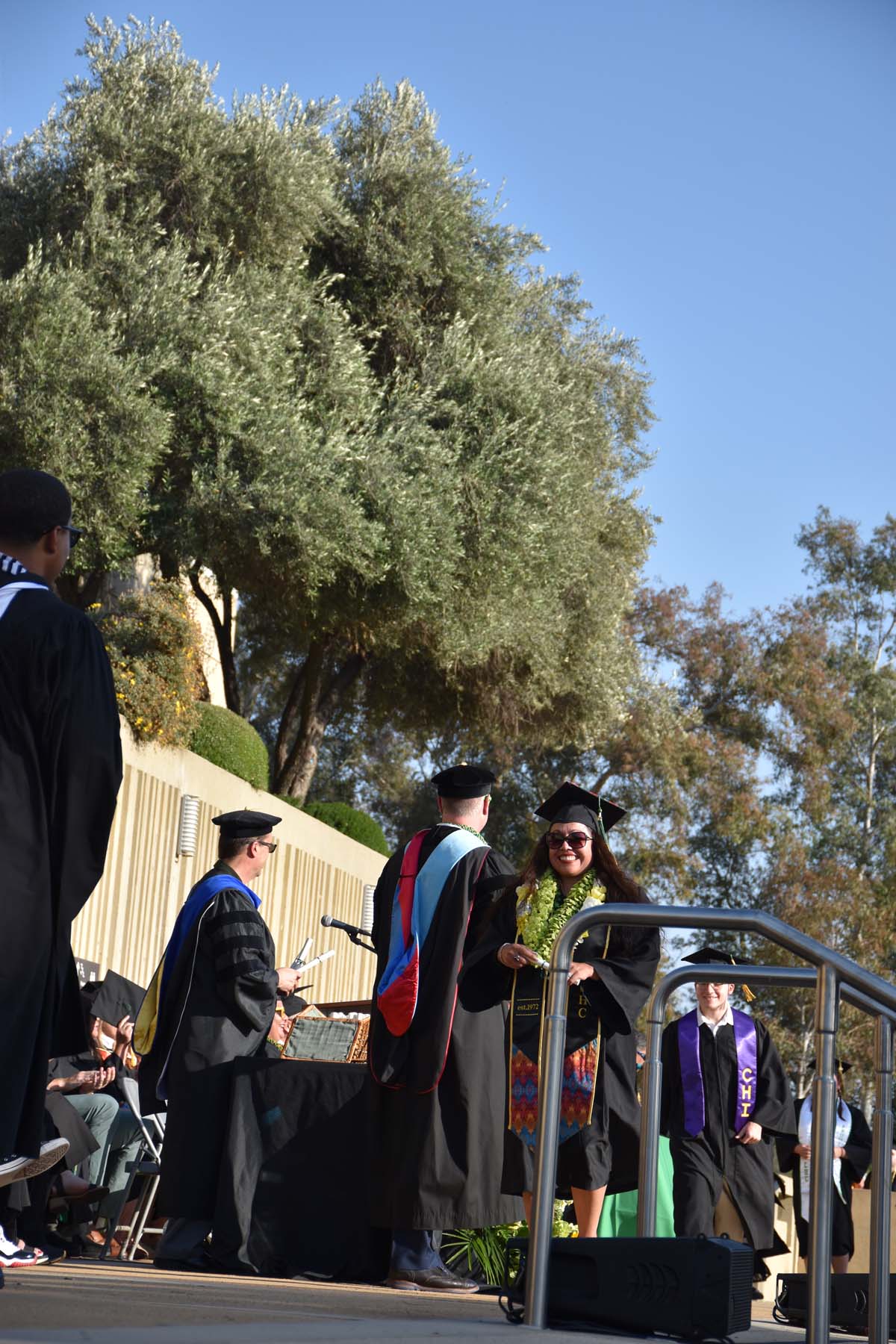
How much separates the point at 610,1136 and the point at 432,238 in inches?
634

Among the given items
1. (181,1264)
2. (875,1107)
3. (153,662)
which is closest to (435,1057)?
(181,1264)

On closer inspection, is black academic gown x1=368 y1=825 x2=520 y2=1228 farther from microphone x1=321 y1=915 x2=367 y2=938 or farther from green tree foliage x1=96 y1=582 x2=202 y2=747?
green tree foliage x1=96 y1=582 x2=202 y2=747

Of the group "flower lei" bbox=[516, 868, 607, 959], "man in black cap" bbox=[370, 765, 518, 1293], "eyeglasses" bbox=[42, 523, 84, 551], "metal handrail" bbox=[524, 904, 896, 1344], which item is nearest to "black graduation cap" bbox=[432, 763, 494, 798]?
"man in black cap" bbox=[370, 765, 518, 1293]

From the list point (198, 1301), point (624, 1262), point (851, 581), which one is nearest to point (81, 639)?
point (198, 1301)

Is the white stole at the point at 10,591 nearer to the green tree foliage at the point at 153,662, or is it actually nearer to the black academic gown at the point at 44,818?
the black academic gown at the point at 44,818

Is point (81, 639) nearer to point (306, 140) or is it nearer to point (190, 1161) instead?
point (190, 1161)

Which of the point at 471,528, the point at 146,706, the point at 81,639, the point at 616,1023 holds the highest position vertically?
the point at 471,528

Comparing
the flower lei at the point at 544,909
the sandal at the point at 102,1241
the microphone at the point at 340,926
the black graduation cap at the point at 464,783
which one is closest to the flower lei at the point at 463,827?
the black graduation cap at the point at 464,783

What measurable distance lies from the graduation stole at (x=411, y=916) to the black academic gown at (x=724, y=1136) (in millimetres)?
2888

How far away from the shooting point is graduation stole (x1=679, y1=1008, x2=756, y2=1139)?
8.46m

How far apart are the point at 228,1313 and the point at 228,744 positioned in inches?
559

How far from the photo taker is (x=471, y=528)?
63.8ft

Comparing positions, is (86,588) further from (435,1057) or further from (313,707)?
(435,1057)

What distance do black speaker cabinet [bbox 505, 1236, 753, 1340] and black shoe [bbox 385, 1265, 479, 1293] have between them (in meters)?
1.76
